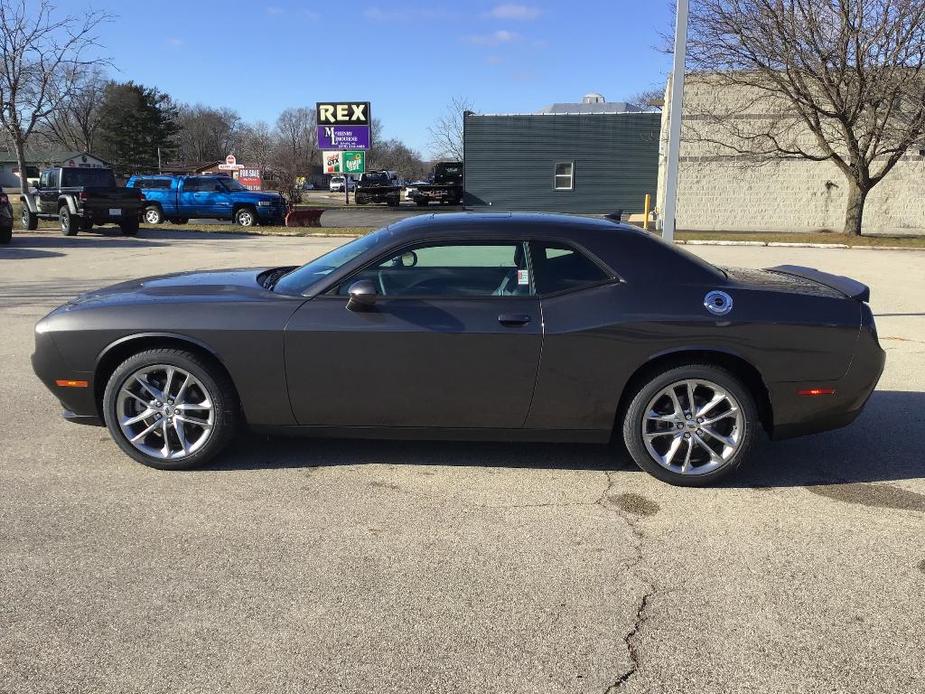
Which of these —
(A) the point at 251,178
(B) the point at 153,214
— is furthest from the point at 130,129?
(B) the point at 153,214

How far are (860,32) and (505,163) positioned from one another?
58.1ft

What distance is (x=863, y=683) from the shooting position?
241 cm

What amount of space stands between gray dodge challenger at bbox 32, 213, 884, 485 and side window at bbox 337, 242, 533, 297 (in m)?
0.01

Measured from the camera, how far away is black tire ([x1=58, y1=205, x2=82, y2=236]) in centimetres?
2059

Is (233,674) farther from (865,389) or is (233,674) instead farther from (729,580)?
(865,389)

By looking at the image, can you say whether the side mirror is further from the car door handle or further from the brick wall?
the brick wall

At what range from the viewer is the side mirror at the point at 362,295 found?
151 inches

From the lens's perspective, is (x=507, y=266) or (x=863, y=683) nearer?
(x=863, y=683)

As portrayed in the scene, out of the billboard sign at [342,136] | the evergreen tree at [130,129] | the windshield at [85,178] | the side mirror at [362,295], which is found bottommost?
the side mirror at [362,295]

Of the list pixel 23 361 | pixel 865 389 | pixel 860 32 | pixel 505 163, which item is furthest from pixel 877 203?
pixel 23 361

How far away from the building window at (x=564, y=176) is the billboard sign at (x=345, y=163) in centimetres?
975

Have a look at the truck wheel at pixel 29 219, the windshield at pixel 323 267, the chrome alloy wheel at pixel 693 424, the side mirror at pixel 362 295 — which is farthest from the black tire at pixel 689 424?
the truck wheel at pixel 29 219

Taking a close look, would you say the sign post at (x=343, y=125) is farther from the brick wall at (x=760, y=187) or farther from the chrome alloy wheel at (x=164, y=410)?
the chrome alloy wheel at (x=164, y=410)

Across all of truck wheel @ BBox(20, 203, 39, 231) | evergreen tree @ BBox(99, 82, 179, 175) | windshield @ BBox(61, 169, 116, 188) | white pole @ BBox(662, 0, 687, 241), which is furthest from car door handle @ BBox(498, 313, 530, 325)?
evergreen tree @ BBox(99, 82, 179, 175)
